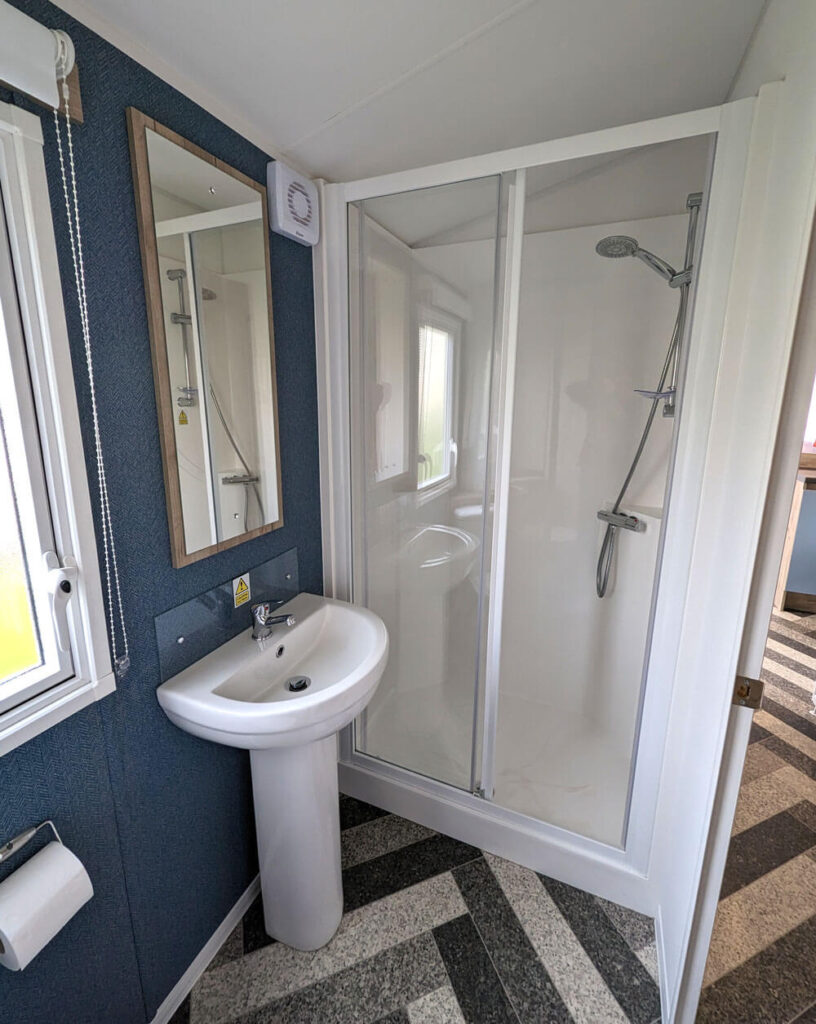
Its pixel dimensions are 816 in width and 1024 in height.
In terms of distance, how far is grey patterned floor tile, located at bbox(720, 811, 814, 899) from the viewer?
1.76 metres

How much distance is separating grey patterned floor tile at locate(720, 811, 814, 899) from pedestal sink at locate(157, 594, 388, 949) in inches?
54.6

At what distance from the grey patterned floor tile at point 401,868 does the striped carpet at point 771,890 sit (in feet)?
2.60

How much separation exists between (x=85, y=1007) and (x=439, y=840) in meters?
1.15

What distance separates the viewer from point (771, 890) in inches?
67.1

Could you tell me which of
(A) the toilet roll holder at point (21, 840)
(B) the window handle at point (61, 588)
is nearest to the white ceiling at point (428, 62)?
(B) the window handle at point (61, 588)

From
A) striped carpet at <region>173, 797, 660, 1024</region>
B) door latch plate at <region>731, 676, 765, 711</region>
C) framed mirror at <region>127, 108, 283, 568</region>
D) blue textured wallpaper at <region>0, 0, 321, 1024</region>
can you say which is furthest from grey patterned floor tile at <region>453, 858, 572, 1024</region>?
framed mirror at <region>127, 108, 283, 568</region>

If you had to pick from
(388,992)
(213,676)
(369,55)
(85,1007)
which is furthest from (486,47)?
(388,992)

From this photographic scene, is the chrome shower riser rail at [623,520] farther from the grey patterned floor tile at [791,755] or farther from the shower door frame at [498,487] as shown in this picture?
the grey patterned floor tile at [791,755]

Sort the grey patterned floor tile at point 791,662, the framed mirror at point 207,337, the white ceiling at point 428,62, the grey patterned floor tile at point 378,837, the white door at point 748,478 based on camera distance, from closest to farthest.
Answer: the white door at point 748,478, the white ceiling at point 428,62, the framed mirror at point 207,337, the grey patterned floor tile at point 378,837, the grey patterned floor tile at point 791,662

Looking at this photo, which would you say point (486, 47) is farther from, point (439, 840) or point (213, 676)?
point (439, 840)

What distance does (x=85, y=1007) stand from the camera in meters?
1.09

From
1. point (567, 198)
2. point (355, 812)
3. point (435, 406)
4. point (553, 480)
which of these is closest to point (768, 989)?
point (355, 812)

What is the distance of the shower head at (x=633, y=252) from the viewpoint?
5.73 ft

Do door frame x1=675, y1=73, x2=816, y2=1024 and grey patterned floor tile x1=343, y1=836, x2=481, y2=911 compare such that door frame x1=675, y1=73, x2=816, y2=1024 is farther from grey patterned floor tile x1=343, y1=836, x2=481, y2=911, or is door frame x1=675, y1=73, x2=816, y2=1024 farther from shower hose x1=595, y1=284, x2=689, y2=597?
grey patterned floor tile x1=343, y1=836, x2=481, y2=911
